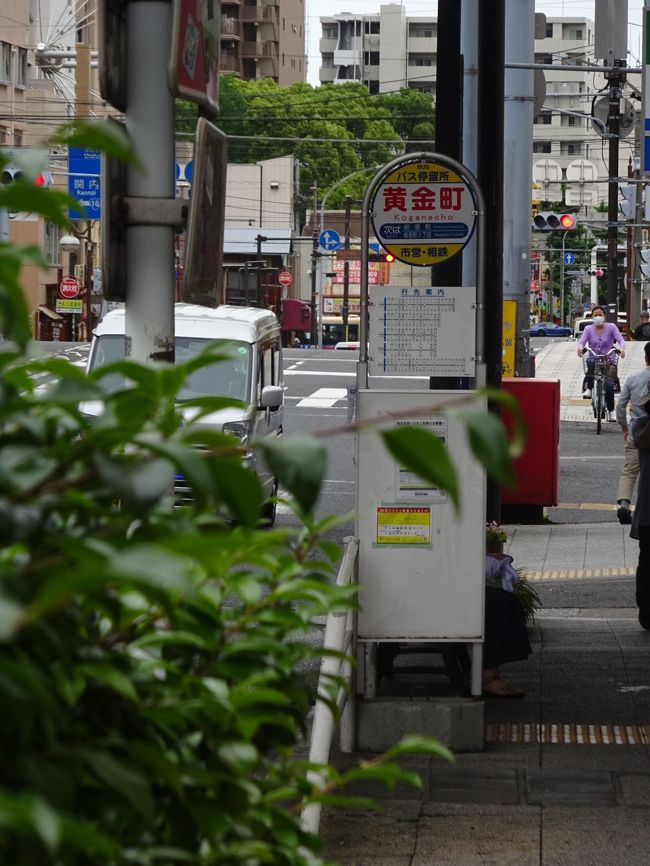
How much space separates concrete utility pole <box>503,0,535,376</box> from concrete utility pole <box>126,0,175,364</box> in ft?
38.0

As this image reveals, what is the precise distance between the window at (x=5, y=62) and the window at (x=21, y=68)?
66cm

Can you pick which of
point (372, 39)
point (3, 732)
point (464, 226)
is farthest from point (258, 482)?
point (372, 39)

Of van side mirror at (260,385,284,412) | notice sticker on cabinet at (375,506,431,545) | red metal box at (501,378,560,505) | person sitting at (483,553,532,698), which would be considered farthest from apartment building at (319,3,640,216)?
notice sticker on cabinet at (375,506,431,545)

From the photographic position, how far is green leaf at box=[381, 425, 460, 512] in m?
1.45

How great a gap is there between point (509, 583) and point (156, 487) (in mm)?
6426

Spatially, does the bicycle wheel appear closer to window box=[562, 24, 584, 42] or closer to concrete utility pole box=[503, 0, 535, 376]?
concrete utility pole box=[503, 0, 535, 376]

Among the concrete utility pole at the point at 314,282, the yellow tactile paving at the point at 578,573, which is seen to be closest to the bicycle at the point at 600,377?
the yellow tactile paving at the point at 578,573

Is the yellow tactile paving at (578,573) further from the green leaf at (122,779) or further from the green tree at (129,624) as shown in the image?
the green leaf at (122,779)

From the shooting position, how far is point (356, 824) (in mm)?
5613

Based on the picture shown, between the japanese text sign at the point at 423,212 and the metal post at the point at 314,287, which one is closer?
the japanese text sign at the point at 423,212

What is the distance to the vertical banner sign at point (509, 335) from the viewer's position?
51.6 feet

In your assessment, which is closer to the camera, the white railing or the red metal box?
the white railing

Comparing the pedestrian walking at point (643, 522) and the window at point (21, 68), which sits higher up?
the window at point (21, 68)

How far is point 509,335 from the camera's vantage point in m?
15.9
